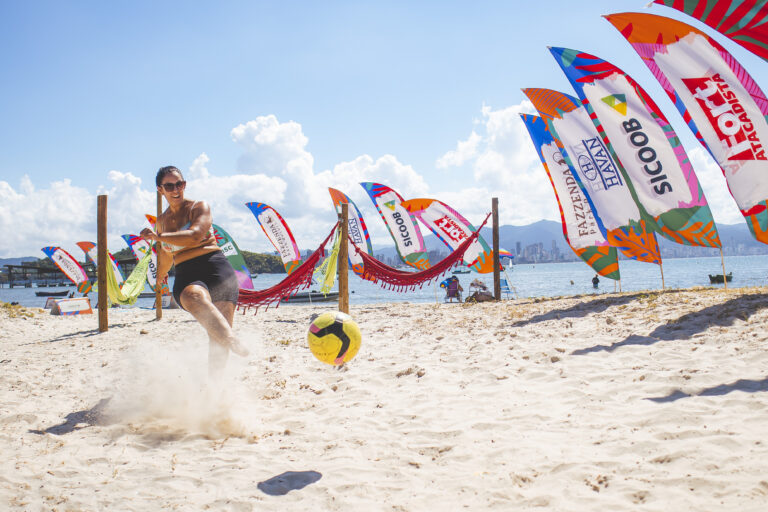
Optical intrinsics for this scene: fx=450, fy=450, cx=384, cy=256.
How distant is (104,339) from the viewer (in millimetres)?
7996

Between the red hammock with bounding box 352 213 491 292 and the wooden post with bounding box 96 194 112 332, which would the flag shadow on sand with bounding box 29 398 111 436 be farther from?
the red hammock with bounding box 352 213 491 292

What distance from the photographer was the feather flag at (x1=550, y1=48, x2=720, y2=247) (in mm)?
7984

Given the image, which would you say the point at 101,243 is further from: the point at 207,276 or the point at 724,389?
the point at 724,389

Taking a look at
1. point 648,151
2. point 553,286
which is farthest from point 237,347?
point 553,286

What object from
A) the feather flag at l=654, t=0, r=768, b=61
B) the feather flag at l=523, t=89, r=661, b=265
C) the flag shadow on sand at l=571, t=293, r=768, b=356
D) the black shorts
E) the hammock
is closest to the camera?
the black shorts

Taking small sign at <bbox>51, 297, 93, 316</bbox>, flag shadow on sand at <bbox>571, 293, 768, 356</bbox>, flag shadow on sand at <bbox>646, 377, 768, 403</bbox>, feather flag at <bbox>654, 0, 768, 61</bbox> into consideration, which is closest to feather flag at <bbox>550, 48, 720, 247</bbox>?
flag shadow on sand at <bbox>571, 293, 768, 356</bbox>

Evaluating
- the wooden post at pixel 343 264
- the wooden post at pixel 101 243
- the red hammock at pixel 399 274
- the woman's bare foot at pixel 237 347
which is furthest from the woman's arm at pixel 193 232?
the wooden post at pixel 101 243

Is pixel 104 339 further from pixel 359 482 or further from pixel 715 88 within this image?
pixel 715 88

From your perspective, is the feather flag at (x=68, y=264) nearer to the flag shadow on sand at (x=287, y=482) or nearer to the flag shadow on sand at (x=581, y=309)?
the flag shadow on sand at (x=581, y=309)

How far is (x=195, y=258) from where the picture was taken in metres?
3.48

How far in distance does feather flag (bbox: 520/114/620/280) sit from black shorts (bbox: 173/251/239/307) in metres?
8.33

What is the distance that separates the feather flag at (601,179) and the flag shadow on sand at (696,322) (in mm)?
Answer: 3225

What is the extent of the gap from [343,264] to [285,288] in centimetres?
155

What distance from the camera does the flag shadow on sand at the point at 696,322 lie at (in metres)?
4.74
